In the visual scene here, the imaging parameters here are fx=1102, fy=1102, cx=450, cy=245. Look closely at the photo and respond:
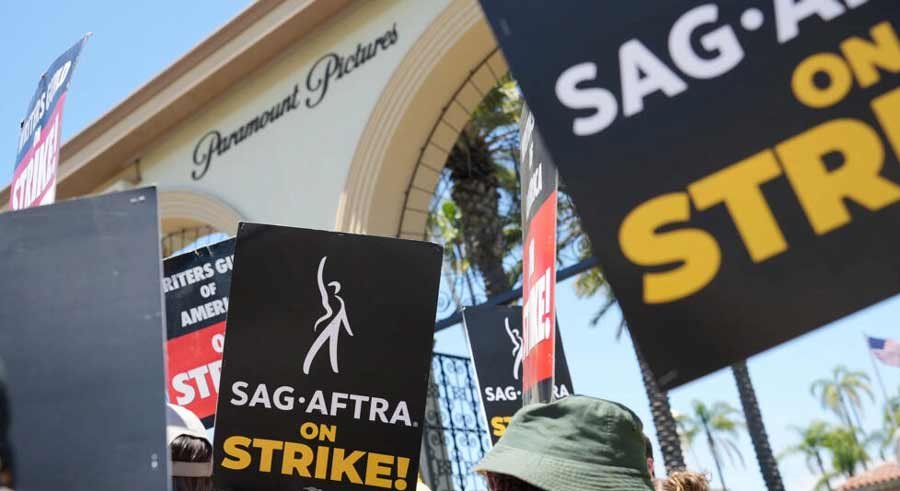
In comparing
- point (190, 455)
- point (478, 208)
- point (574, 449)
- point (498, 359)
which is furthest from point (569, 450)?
point (478, 208)

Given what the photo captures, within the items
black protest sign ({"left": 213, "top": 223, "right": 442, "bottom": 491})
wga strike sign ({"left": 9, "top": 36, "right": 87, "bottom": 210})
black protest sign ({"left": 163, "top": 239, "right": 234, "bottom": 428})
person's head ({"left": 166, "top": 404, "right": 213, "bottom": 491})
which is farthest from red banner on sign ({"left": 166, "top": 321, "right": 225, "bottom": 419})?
person's head ({"left": 166, "top": 404, "right": 213, "bottom": 491})

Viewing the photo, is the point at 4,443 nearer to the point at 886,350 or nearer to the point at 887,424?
the point at 886,350

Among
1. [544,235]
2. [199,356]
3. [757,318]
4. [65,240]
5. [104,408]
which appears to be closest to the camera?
[757,318]

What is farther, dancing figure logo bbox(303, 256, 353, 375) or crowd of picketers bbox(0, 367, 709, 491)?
dancing figure logo bbox(303, 256, 353, 375)

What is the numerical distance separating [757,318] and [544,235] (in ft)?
3.77

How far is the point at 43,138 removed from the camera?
391 centimetres

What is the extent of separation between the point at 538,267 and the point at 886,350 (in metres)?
12.6

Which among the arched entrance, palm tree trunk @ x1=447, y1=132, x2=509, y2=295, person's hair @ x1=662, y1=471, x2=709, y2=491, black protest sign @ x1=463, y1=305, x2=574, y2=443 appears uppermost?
palm tree trunk @ x1=447, y1=132, x2=509, y2=295

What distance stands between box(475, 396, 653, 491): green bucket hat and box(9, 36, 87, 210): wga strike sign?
86.5 inches

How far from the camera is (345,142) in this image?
8891 millimetres

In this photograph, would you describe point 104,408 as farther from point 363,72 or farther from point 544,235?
point 363,72

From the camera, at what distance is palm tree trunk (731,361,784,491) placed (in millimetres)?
20719

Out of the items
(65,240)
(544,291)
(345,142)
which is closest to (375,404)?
(544,291)

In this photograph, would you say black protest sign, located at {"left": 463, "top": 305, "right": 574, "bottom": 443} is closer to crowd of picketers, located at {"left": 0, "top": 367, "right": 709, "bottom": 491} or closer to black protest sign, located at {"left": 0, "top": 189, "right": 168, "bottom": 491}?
crowd of picketers, located at {"left": 0, "top": 367, "right": 709, "bottom": 491}
